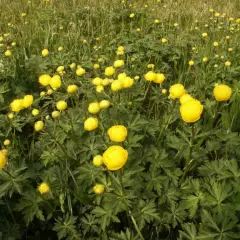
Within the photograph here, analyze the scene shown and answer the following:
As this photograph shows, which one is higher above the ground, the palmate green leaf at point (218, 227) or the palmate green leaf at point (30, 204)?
the palmate green leaf at point (218, 227)

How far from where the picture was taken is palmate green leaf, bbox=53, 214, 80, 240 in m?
1.49

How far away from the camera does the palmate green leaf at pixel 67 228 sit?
1.49 m

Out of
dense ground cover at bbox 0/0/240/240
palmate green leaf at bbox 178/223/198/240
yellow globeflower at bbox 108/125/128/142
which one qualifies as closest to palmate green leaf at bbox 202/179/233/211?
dense ground cover at bbox 0/0/240/240

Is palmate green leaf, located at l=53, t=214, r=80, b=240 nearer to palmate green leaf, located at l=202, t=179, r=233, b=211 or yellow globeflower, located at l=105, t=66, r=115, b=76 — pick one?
palmate green leaf, located at l=202, t=179, r=233, b=211

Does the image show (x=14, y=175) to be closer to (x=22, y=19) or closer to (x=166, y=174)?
(x=166, y=174)

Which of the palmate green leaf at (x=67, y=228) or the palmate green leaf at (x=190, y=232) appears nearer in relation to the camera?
the palmate green leaf at (x=190, y=232)

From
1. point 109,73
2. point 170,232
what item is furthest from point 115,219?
point 109,73

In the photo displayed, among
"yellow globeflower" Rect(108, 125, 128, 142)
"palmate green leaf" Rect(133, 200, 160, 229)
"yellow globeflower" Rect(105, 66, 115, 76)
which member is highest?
A: "yellow globeflower" Rect(108, 125, 128, 142)

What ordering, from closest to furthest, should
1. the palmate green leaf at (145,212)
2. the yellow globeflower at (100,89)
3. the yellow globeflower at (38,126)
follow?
the palmate green leaf at (145,212), the yellow globeflower at (38,126), the yellow globeflower at (100,89)

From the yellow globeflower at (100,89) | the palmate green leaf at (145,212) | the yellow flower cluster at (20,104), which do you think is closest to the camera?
the palmate green leaf at (145,212)

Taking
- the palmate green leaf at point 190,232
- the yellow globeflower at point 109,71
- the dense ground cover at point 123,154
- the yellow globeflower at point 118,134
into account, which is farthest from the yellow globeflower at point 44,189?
the yellow globeflower at point 109,71

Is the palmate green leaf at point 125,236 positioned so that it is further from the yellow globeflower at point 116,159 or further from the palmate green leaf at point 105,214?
the yellow globeflower at point 116,159

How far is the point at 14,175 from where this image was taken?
152cm

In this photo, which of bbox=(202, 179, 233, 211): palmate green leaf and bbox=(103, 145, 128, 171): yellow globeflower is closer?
bbox=(103, 145, 128, 171): yellow globeflower
